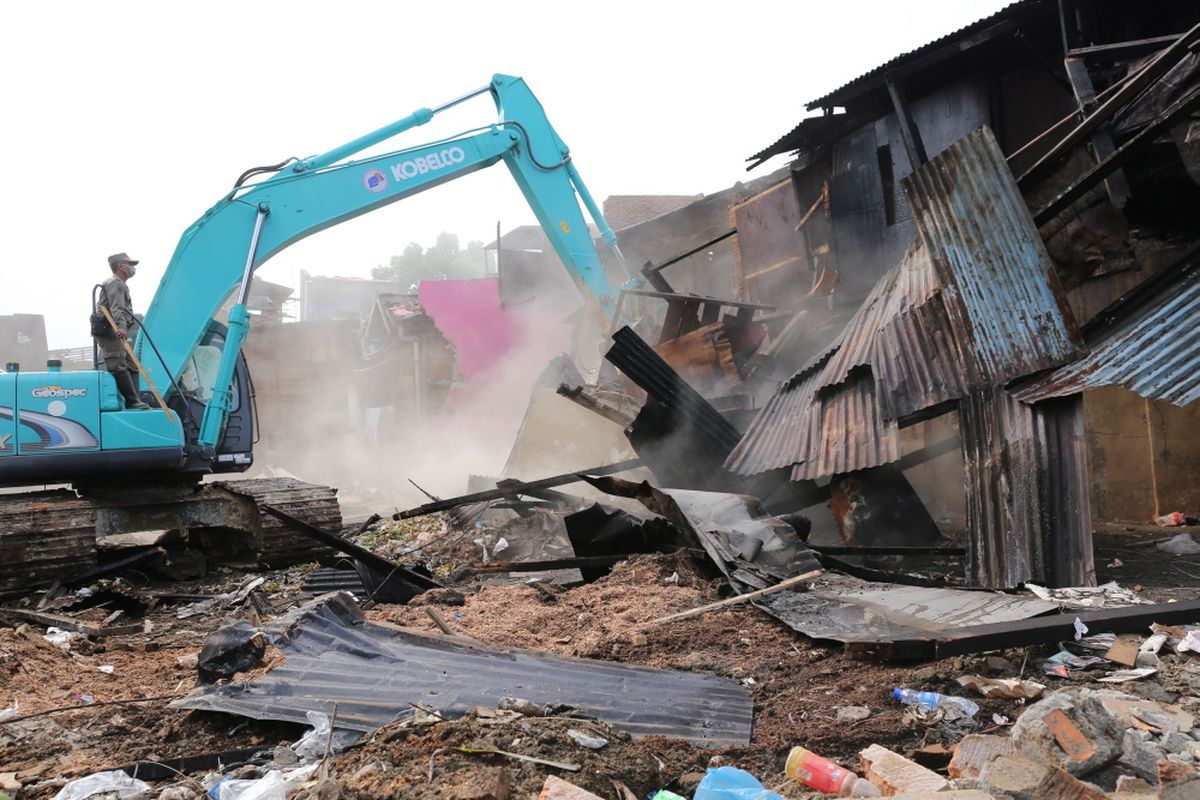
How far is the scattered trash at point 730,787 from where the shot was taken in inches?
91.0

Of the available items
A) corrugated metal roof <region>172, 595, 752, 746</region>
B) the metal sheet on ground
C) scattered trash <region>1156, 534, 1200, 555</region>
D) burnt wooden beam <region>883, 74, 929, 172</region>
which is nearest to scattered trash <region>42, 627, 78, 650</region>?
corrugated metal roof <region>172, 595, 752, 746</region>

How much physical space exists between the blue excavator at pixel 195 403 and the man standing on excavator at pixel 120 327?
0.11m

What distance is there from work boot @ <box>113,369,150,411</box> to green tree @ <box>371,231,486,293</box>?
45.4 metres

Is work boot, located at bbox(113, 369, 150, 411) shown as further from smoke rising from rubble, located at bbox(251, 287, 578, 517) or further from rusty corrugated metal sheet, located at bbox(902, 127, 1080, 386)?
smoke rising from rubble, located at bbox(251, 287, 578, 517)

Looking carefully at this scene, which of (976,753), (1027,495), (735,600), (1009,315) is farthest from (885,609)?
(1009,315)

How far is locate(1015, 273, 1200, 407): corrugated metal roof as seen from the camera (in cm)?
439

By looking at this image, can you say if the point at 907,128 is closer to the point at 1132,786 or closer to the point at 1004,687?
the point at 1004,687

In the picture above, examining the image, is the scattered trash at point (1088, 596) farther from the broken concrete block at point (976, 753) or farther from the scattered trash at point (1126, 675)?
the broken concrete block at point (976, 753)

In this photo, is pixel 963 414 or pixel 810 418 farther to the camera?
pixel 810 418

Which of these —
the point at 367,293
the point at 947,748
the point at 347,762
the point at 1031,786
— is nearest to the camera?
the point at 1031,786

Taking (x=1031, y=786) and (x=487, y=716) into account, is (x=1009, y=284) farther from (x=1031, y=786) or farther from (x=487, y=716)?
(x=487, y=716)

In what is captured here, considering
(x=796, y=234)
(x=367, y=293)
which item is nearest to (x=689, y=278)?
(x=796, y=234)

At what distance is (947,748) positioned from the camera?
2744 mm

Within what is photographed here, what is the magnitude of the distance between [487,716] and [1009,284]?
15.4 feet
